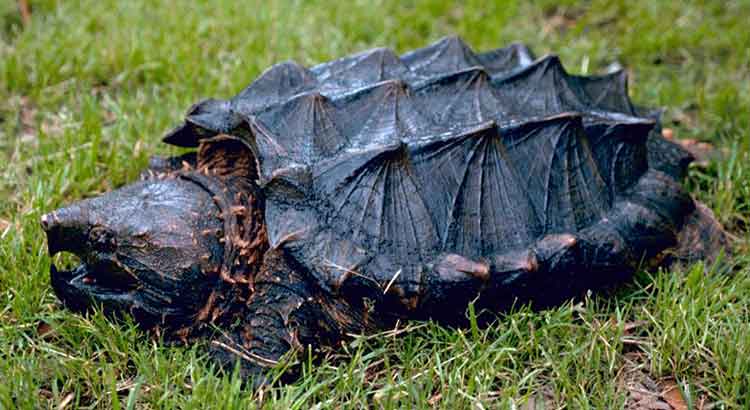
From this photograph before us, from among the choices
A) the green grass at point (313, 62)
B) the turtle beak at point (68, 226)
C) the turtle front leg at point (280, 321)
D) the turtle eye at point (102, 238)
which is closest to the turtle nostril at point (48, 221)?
the turtle beak at point (68, 226)

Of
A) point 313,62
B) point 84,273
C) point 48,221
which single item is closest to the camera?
point 48,221

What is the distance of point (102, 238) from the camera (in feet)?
7.86

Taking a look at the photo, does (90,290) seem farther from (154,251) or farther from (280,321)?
(280,321)

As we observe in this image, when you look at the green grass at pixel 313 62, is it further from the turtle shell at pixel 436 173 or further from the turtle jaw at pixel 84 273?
the turtle shell at pixel 436 173

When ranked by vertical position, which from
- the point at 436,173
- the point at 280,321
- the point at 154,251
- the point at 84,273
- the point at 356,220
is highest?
the point at 436,173

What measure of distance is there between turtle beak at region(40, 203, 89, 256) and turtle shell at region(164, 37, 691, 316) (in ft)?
1.84

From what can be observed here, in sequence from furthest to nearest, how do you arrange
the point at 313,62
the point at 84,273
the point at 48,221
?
the point at 313,62 < the point at 84,273 < the point at 48,221

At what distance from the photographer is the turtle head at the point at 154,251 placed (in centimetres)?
240

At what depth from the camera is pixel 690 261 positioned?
9.81ft

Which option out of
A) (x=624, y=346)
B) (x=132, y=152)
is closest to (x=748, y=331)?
(x=624, y=346)

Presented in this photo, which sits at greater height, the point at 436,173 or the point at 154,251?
the point at 436,173

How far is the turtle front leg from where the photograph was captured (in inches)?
97.6

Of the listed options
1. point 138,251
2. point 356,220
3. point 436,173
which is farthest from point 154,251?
point 436,173

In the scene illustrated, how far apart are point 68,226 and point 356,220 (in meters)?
0.90
